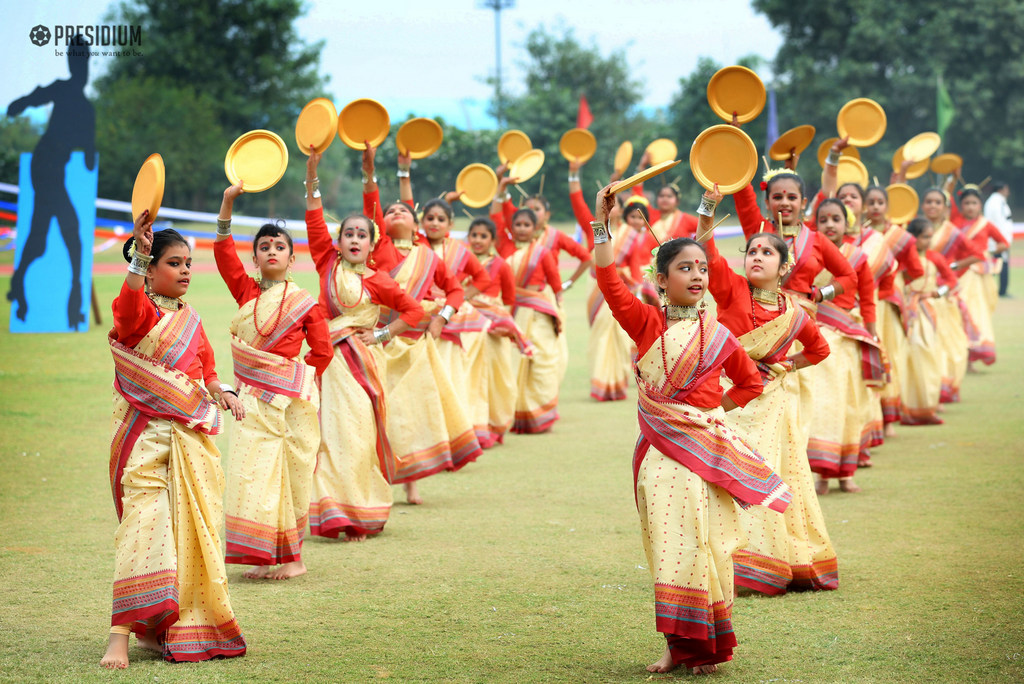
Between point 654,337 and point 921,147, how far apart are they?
766cm

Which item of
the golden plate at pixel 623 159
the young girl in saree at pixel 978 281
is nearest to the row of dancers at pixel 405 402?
the golden plate at pixel 623 159

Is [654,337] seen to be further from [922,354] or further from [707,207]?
[922,354]

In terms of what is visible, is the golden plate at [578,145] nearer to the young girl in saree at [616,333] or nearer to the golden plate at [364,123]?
the young girl in saree at [616,333]

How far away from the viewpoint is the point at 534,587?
6.02 metres

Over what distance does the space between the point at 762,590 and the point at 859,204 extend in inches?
168

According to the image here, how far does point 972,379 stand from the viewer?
14.6 metres

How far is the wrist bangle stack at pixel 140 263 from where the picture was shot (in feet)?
14.8

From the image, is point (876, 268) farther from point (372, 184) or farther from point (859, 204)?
point (372, 184)

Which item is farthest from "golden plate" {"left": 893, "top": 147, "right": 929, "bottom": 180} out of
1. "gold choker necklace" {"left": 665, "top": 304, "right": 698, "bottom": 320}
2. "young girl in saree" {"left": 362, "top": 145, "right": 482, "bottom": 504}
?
"gold choker necklace" {"left": 665, "top": 304, "right": 698, "bottom": 320}

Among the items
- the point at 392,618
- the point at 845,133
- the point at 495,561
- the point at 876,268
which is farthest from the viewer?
the point at 876,268

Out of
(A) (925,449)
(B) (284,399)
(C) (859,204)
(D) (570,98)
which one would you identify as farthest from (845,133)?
(D) (570,98)

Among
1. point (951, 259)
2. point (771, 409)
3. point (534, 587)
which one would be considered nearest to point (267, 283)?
point (534, 587)

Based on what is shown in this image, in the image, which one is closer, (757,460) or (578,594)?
(757,460)

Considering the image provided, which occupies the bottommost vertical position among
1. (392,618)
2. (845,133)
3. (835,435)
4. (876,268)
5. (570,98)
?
(392,618)
